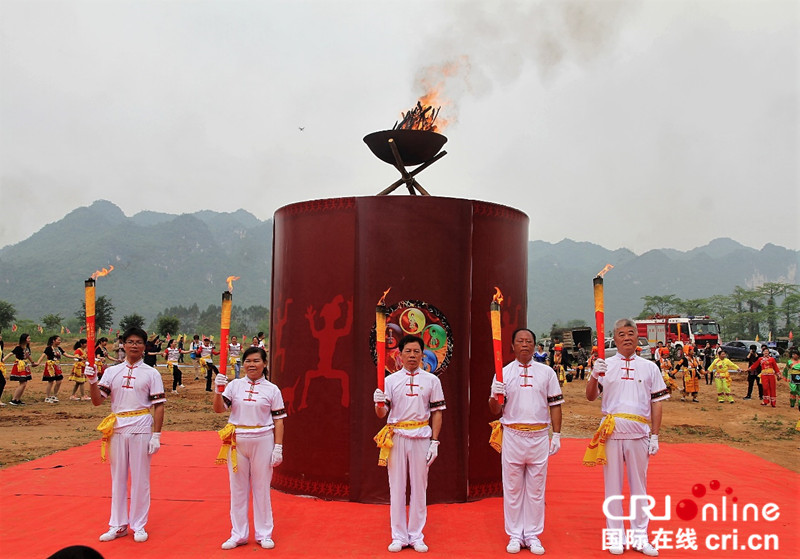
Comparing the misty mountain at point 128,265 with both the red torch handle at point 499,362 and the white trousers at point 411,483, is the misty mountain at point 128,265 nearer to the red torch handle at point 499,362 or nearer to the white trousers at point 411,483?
the white trousers at point 411,483

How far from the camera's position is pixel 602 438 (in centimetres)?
523

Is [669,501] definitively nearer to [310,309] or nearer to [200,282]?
[310,309]

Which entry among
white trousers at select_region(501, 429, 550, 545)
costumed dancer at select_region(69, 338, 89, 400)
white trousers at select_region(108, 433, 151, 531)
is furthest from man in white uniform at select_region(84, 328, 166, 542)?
costumed dancer at select_region(69, 338, 89, 400)

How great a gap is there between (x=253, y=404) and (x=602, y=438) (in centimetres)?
314

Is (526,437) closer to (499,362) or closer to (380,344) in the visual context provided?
(499,362)

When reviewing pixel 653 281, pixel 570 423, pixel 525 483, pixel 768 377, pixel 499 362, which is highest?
pixel 653 281

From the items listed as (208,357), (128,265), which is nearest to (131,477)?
(208,357)

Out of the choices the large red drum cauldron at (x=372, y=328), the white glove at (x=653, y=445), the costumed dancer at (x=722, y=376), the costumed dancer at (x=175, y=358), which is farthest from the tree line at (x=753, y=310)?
the white glove at (x=653, y=445)

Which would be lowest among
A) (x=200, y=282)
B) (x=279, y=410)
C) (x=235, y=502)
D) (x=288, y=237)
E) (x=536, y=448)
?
(x=235, y=502)

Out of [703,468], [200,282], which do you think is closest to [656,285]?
[200,282]

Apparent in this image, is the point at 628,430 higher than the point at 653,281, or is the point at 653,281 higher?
the point at 653,281

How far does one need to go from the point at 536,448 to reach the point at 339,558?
194 cm

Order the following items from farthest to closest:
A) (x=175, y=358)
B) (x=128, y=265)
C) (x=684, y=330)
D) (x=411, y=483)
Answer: (x=128, y=265) → (x=684, y=330) → (x=175, y=358) → (x=411, y=483)

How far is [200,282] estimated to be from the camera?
137500 millimetres
